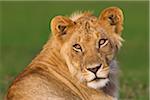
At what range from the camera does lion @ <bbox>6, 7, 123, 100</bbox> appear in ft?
23.4

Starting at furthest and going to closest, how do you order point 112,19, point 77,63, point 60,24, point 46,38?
1. point 46,38
2. point 112,19
3. point 60,24
4. point 77,63

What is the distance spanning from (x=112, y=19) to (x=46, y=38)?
1839 centimetres

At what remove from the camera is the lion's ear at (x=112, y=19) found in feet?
24.7

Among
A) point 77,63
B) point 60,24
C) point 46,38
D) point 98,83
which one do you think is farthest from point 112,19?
point 46,38

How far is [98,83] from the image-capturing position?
283 inches

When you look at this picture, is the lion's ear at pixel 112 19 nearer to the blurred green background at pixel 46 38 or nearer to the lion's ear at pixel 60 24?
the lion's ear at pixel 60 24

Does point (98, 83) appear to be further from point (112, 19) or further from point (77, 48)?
point (112, 19)

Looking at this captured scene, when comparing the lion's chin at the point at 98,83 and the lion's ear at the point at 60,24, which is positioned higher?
the lion's ear at the point at 60,24

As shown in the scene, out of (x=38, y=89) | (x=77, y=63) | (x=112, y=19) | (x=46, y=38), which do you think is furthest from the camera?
(x=46, y=38)

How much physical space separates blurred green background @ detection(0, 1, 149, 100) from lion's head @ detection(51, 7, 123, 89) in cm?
355

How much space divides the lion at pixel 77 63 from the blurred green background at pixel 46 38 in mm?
3548

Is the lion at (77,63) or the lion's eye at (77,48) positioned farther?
the lion's eye at (77,48)

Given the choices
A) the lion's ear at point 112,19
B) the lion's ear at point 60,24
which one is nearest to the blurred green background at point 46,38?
the lion's ear at point 112,19

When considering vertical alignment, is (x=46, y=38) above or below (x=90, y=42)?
below
